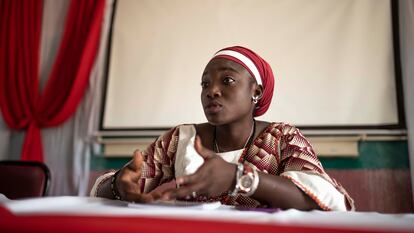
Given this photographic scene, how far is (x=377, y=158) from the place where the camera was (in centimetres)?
254

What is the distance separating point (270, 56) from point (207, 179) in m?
2.12

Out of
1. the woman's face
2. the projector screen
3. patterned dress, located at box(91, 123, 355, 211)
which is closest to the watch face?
patterned dress, located at box(91, 123, 355, 211)

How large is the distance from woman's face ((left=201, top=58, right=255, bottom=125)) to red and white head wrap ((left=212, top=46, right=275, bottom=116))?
0.02 m

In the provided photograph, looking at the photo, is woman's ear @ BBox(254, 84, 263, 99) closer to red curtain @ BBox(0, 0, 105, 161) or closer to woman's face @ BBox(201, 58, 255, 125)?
woman's face @ BBox(201, 58, 255, 125)

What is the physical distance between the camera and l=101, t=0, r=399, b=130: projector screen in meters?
2.59

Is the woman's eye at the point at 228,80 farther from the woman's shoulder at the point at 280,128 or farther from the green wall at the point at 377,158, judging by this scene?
the green wall at the point at 377,158

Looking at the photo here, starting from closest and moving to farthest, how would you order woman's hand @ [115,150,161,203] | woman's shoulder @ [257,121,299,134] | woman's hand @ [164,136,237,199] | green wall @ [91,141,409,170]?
woman's hand @ [164,136,237,199], woman's hand @ [115,150,161,203], woman's shoulder @ [257,121,299,134], green wall @ [91,141,409,170]

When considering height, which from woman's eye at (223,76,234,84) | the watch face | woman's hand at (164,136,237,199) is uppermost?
woman's eye at (223,76,234,84)

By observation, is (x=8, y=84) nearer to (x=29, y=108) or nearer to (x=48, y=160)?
(x=29, y=108)

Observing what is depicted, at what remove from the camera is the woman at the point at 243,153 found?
99cm

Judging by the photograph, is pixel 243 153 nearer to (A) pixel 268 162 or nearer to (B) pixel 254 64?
(A) pixel 268 162

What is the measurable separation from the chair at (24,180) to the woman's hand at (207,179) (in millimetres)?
1115

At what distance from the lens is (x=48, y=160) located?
315 centimetres

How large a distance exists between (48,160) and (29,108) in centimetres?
50
